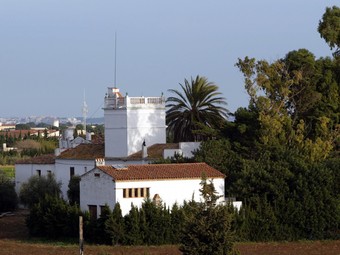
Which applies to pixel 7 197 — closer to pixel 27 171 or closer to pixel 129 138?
pixel 27 171

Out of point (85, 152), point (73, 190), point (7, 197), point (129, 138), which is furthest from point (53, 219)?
point (7, 197)

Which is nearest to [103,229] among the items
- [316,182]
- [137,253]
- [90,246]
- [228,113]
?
[90,246]

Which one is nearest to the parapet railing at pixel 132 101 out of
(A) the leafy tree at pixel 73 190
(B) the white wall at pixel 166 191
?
(A) the leafy tree at pixel 73 190

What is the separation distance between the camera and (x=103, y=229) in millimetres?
51375

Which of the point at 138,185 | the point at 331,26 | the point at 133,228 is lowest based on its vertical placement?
the point at 133,228

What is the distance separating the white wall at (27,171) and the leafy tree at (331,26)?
21.2m

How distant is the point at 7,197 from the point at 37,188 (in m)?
3.78

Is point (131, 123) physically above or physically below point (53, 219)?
above

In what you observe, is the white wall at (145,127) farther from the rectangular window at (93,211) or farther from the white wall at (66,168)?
the rectangular window at (93,211)

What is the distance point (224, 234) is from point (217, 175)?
2066 centimetres

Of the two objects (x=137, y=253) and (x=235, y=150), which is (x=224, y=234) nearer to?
(x=137, y=253)

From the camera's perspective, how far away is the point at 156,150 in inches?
2501

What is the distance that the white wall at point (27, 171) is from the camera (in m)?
71.8

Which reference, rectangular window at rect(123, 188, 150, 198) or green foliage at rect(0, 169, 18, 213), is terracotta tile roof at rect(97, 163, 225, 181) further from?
green foliage at rect(0, 169, 18, 213)
